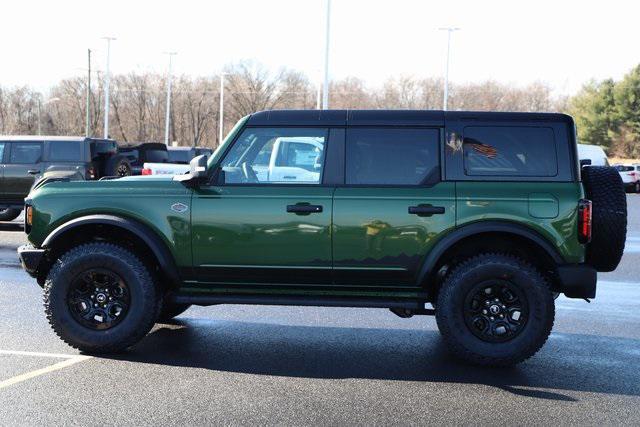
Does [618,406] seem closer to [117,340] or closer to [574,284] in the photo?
[574,284]

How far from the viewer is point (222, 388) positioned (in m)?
5.91

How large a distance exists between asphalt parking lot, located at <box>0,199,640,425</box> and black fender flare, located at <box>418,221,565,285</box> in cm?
85

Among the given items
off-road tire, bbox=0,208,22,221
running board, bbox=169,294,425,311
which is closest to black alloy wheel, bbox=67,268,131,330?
running board, bbox=169,294,425,311

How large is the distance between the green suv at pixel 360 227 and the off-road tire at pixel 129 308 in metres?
0.01

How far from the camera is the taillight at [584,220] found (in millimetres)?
6469

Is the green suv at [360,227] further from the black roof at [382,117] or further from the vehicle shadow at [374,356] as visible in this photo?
the vehicle shadow at [374,356]

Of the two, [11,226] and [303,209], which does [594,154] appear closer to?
[11,226]

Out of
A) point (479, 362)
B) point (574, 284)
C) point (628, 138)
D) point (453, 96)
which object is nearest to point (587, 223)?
point (574, 284)

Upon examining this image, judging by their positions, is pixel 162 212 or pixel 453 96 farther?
pixel 453 96

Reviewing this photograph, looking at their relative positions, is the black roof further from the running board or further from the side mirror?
the running board

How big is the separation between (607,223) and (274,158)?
2.73 m

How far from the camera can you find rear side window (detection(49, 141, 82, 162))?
1877cm

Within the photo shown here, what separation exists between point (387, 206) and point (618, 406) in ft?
7.34

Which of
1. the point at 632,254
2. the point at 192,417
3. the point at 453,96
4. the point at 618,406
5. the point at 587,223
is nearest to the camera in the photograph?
the point at 192,417
